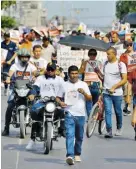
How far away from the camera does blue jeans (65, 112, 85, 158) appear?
10367mm

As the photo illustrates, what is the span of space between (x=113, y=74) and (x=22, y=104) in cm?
169

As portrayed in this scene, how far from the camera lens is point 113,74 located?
13070mm

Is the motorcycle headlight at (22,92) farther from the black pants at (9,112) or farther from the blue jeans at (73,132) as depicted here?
the blue jeans at (73,132)

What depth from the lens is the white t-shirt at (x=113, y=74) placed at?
13.0 metres

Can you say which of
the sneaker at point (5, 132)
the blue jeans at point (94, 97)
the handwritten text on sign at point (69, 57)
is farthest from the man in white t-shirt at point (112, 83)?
the handwritten text on sign at point (69, 57)

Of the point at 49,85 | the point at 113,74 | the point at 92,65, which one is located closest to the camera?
the point at 49,85

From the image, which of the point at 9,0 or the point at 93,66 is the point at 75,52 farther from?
the point at 9,0

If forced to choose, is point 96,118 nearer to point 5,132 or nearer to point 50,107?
point 5,132

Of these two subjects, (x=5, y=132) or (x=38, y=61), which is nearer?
(x=5, y=132)

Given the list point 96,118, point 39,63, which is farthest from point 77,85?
point 39,63

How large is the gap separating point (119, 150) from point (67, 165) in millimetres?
1721

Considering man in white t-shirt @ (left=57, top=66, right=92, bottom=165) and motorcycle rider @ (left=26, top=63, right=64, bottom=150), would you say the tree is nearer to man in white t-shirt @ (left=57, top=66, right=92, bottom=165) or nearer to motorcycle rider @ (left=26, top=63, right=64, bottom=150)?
motorcycle rider @ (left=26, top=63, right=64, bottom=150)

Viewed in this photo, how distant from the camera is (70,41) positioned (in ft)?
51.5

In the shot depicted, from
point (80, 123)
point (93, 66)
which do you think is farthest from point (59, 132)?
point (93, 66)
